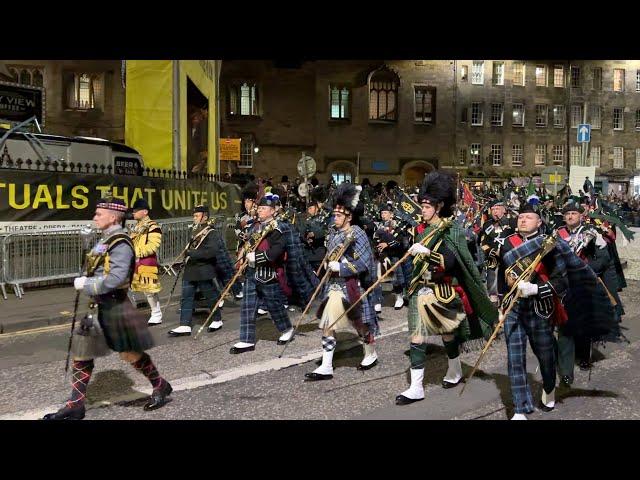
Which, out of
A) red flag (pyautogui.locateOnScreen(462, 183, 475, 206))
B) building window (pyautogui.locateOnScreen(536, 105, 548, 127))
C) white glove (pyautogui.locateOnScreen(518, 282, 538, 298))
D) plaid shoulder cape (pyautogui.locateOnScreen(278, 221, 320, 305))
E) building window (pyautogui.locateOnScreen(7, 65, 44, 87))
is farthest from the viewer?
building window (pyautogui.locateOnScreen(536, 105, 548, 127))

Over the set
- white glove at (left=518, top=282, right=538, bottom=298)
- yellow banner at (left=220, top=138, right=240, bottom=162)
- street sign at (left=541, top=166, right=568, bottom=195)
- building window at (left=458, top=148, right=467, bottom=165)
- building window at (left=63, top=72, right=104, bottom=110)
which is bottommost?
white glove at (left=518, top=282, right=538, bottom=298)

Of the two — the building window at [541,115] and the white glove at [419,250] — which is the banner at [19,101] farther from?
the building window at [541,115]

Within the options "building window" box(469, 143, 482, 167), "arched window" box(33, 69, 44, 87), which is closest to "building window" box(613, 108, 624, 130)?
"building window" box(469, 143, 482, 167)

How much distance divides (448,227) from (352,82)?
3632 centimetres

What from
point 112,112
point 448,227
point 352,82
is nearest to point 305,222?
point 448,227

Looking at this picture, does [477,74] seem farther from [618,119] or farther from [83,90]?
[83,90]

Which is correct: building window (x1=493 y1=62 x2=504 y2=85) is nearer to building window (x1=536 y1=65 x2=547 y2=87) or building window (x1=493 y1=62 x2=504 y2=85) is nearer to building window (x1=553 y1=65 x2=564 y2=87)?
building window (x1=536 y1=65 x2=547 y2=87)

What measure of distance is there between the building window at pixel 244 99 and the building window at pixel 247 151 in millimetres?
1519

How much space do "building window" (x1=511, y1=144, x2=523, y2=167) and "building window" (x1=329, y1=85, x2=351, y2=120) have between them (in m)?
13.1

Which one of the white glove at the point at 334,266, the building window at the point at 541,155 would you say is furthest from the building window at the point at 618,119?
the white glove at the point at 334,266

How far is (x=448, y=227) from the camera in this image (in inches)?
231

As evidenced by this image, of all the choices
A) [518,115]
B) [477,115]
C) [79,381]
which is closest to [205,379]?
[79,381]

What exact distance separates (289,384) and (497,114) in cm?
4185

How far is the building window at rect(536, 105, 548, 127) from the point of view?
46247 mm
